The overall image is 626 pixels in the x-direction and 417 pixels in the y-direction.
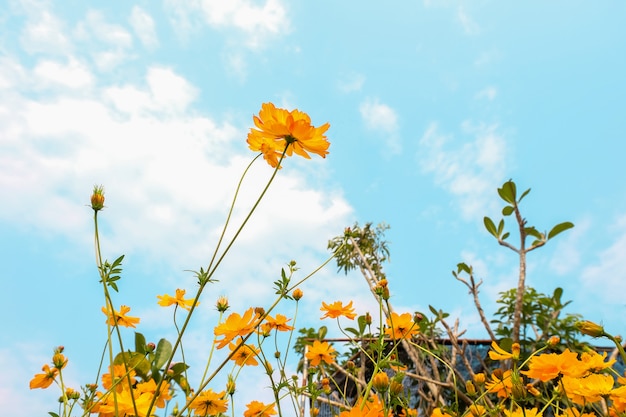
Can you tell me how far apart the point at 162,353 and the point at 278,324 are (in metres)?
0.65

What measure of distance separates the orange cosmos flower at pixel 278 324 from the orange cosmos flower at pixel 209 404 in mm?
221

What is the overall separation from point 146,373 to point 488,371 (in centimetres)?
186

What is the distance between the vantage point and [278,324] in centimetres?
136

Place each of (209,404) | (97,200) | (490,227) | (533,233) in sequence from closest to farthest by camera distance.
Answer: (97,200), (209,404), (533,233), (490,227)

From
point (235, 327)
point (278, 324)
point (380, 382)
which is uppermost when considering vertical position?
point (278, 324)

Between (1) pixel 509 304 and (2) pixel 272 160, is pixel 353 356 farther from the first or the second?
(2) pixel 272 160

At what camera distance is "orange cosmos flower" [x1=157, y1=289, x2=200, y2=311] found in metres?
1.35

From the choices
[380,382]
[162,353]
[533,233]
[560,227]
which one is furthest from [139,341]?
[560,227]

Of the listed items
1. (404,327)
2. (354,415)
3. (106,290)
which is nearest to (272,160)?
(106,290)

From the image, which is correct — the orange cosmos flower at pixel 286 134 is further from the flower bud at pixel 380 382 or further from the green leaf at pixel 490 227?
the green leaf at pixel 490 227

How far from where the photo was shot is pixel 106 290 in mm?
796

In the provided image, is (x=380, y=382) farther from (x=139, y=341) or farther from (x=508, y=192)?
(x=508, y=192)

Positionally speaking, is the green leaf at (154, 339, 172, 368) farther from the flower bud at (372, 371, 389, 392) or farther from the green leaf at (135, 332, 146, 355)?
the flower bud at (372, 371, 389, 392)

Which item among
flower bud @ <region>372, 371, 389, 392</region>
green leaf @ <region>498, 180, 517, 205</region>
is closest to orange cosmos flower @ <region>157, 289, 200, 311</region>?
flower bud @ <region>372, 371, 389, 392</region>
